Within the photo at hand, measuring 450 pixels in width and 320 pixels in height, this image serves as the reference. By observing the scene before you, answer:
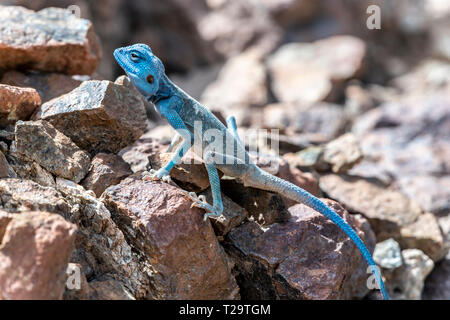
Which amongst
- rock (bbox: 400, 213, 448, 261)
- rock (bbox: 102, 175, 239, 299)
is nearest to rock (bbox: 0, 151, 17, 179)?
rock (bbox: 102, 175, 239, 299)

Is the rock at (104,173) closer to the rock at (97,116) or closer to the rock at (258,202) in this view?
the rock at (97,116)

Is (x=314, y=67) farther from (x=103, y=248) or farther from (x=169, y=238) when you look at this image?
(x=103, y=248)

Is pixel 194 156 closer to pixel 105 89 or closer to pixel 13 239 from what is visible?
pixel 105 89

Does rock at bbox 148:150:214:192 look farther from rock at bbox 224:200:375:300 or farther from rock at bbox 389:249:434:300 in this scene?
rock at bbox 389:249:434:300

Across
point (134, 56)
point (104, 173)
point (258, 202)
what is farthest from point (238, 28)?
point (104, 173)

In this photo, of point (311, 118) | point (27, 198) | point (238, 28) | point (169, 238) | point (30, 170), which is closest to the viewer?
point (27, 198)
